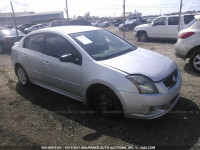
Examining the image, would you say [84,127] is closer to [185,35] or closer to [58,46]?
[58,46]

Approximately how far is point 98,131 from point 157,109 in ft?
3.45

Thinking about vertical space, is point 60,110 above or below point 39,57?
below

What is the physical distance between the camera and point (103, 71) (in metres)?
3.27

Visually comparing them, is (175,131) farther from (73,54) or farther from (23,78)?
(23,78)

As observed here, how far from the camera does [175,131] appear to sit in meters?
3.14

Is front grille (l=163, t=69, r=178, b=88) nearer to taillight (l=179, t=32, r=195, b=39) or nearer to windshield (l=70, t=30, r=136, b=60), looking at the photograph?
windshield (l=70, t=30, r=136, b=60)

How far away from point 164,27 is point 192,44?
22.7ft

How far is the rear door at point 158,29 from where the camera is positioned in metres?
12.1

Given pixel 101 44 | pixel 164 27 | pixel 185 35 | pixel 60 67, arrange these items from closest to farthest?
pixel 60 67
pixel 101 44
pixel 185 35
pixel 164 27

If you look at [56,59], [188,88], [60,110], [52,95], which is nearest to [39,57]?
[56,59]

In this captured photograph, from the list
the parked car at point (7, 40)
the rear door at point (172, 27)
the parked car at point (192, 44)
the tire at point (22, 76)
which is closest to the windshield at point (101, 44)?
the tire at point (22, 76)

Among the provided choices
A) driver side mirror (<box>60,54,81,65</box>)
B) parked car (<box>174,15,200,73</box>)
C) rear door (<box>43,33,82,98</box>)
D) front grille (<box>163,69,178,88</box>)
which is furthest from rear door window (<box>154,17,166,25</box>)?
driver side mirror (<box>60,54,81,65</box>)

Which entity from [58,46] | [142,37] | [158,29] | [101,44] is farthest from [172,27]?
[58,46]

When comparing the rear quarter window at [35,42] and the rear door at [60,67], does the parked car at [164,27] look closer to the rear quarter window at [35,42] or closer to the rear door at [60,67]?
the rear quarter window at [35,42]
